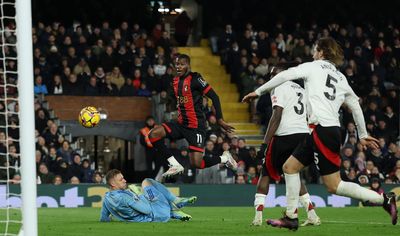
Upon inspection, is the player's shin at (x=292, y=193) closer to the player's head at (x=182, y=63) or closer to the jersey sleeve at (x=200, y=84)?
the player's head at (x=182, y=63)

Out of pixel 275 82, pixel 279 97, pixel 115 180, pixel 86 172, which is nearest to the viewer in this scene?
pixel 275 82

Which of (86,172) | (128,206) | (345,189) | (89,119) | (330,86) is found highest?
(330,86)

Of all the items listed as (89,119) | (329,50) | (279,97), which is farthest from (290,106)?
(89,119)

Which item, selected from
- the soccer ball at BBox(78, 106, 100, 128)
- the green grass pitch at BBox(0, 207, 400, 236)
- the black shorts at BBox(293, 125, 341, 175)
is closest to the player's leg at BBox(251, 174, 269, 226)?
the green grass pitch at BBox(0, 207, 400, 236)

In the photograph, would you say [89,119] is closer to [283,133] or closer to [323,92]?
[283,133]

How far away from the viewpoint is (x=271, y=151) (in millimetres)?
12422

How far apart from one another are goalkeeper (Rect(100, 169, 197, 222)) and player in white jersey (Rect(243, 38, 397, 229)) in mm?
2793

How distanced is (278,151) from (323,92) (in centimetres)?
178

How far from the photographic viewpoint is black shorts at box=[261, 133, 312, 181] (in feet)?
40.5

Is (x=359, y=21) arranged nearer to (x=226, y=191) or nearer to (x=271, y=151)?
(x=226, y=191)

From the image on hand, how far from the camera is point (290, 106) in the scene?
12.4m

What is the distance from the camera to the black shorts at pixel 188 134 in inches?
633

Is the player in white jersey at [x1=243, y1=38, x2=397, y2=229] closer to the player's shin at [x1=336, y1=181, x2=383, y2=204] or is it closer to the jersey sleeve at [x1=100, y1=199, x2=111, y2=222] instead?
the player's shin at [x1=336, y1=181, x2=383, y2=204]

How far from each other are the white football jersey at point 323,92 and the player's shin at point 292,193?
750mm
